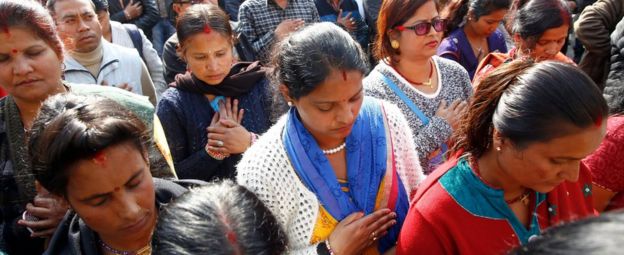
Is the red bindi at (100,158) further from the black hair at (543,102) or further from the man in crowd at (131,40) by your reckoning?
the man in crowd at (131,40)

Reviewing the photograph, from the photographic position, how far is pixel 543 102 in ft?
4.63

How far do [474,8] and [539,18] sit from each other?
751mm

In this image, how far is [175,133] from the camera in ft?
8.43

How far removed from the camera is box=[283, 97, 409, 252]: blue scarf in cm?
175

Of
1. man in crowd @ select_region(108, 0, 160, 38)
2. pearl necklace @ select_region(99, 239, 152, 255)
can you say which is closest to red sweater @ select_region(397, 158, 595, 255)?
pearl necklace @ select_region(99, 239, 152, 255)

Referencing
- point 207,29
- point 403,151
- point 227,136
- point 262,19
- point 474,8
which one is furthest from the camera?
point 262,19

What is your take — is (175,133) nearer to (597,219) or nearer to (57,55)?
(57,55)

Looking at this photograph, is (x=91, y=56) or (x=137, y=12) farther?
(x=137, y=12)

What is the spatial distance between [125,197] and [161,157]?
1.24 ft

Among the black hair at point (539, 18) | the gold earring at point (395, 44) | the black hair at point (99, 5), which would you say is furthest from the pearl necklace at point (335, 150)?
the black hair at point (99, 5)

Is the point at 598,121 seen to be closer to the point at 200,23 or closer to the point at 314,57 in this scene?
the point at 314,57

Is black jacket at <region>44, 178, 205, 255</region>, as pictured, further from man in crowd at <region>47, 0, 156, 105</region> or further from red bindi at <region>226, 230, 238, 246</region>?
man in crowd at <region>47, 0, 156, 105</region>

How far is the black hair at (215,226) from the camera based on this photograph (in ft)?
4.05

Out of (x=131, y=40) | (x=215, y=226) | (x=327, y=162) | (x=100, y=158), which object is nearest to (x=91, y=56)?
(x=131, y=40)
